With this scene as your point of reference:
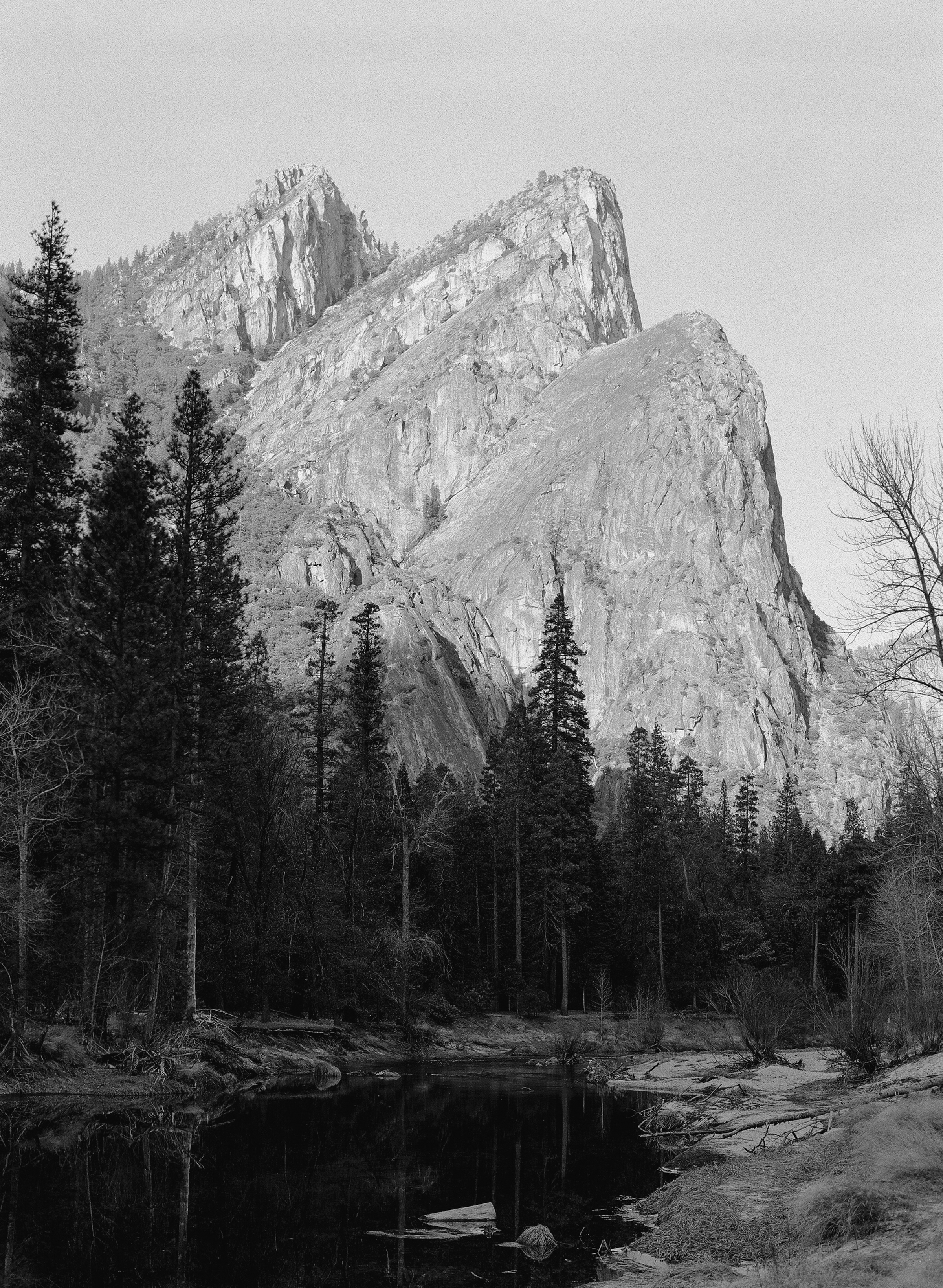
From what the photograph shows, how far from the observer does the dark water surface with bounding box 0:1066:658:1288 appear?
11.1 metres

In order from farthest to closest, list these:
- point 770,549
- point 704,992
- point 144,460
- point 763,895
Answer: point 770,549 < point 763,895 < point 704,992 < point 144,460

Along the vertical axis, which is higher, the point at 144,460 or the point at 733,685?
the point at 733,685

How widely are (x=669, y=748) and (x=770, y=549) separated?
44.6m

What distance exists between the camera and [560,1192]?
15102 millimetres

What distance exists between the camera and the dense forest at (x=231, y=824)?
25.6m

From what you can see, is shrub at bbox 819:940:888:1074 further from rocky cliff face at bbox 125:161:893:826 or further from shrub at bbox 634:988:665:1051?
rocky cliff face at bbox 125:161:893:826

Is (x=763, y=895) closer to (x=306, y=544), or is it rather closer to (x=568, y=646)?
(x=568, y=646)

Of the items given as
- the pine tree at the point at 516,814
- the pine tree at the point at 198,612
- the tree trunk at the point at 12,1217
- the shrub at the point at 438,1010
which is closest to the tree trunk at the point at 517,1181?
the tree trunk at the point at 12,1217

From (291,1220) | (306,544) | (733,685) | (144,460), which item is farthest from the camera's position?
(733,685)

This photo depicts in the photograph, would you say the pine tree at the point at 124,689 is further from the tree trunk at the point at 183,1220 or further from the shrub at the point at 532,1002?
the shrub at the point at 532,1002

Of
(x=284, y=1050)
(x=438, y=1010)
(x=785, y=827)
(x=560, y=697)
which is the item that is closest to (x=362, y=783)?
(x=438, y=1010)

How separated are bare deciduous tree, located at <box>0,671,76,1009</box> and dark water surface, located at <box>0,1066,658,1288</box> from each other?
5283mm

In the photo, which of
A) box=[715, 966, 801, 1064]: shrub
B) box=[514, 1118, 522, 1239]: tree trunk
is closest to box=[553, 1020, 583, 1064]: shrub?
box=[715, 966, 801, 1064]: shrub

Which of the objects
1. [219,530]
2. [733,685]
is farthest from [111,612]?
[733,685]
